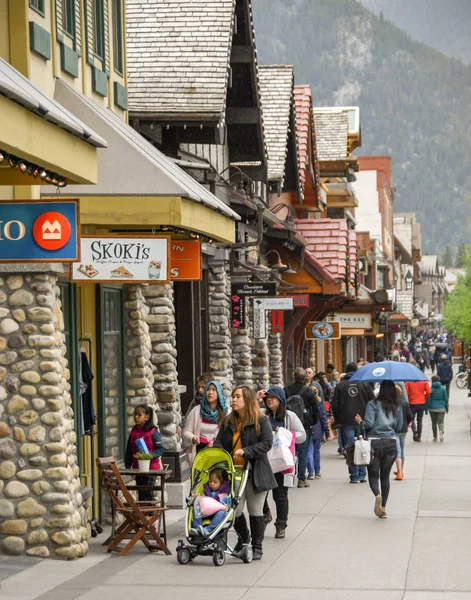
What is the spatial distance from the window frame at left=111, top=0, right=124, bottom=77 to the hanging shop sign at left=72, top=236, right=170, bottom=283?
12.1 ft

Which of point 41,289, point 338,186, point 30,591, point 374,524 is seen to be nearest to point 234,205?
point 374,524

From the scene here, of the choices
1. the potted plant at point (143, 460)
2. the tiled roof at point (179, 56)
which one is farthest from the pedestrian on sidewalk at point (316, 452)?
the potted plant at point (143, 460)

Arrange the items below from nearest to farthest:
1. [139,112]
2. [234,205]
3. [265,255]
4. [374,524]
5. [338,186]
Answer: [374,524], [139,112], [234,205], [265,255], [338,186]

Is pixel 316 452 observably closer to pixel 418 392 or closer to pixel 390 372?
pixel 390 372

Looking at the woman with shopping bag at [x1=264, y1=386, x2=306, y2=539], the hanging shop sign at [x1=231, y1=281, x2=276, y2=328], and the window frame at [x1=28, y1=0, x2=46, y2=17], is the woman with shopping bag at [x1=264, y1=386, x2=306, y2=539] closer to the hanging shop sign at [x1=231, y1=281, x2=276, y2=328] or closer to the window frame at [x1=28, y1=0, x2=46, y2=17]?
the window frame at [x1=28, y1=0, x2=46, y2=17]

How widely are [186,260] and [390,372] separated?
3.71 m

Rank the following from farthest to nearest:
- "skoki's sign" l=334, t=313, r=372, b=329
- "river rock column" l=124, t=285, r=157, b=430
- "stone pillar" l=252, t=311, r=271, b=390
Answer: "skoki's sign" l=334, t=313, r=372, b=329, "stone pillar" l=252, t=311, r=271, b=390, "river rock column" l=124, t=285, r=157, b=430

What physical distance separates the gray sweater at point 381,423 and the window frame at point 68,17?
580 cm

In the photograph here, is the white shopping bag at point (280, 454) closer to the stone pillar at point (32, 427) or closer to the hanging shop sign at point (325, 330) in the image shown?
the stone pillar at point (32, 427)

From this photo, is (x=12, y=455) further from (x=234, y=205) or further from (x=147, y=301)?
(x=234, y=205)

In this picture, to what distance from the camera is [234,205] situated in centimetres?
2261

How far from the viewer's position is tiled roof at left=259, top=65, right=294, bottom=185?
89.5ft

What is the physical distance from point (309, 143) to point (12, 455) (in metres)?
21.5

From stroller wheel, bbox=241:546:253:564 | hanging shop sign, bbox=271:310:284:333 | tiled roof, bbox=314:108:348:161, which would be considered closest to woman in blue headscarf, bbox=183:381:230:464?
stroller wheel, bbox=241:546:253:564
